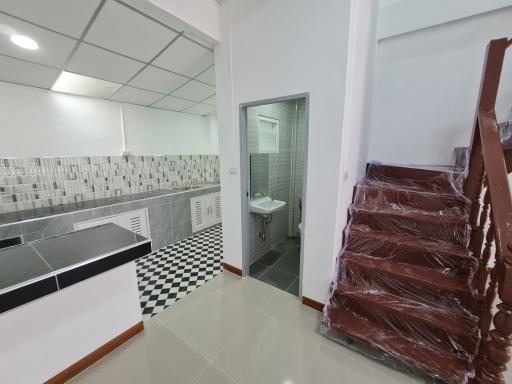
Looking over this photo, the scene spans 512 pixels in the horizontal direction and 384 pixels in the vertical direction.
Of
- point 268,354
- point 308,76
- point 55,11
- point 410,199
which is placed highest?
point 55,11

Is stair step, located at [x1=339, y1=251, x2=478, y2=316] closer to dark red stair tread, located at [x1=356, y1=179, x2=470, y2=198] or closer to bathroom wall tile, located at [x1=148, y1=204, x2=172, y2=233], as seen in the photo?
dark red stair tread, located at [x1=356, y1=179, x2=470, y2=198]

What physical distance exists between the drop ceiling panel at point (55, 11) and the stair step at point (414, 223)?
273cm

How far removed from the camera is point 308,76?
1732 millimetres

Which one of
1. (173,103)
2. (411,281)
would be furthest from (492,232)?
(173,103)

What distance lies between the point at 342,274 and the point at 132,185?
3402 millimetres

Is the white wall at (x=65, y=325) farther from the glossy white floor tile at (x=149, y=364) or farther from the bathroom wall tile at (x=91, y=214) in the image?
the bathroom wall tile at (x=91, y=214)

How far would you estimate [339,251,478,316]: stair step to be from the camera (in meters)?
1.50

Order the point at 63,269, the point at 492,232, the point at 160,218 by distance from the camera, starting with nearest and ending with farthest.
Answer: the point at 63,269 → the point at 492,232 → the point at 160,218

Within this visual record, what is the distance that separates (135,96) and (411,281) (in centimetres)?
402

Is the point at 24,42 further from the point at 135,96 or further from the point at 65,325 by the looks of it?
the point at 65,325

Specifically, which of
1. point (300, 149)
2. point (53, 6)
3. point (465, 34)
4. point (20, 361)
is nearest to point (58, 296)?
point (20, 361)

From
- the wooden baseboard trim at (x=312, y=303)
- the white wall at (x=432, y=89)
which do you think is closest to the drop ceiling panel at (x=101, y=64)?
the wooden baseboard trim at (x=312, y=303)

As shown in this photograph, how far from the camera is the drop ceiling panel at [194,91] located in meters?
2.92

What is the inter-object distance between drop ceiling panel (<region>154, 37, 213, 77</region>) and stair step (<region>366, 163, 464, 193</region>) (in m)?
2.46
